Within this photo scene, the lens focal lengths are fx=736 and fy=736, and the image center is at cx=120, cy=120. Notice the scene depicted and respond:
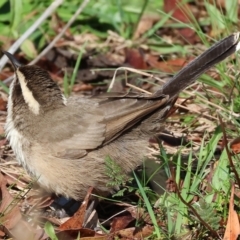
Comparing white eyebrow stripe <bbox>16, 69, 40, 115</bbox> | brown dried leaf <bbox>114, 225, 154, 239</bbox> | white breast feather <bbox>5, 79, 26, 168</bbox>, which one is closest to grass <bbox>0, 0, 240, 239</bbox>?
brown dried leaf <bbox>114, 225, 154, 239</bbox>

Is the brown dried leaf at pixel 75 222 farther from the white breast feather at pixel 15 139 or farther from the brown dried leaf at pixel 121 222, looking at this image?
the white breast feather at pixel 15 139

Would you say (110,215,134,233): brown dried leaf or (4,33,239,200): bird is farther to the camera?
(4,33,239,200): bird

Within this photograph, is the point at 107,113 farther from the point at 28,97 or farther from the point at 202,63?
the point at 202,63

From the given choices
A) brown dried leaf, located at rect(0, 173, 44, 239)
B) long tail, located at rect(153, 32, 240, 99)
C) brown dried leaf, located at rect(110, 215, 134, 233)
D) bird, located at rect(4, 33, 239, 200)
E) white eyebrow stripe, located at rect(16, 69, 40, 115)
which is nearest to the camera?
brown dried leaf, located at rect(0, 173, 44, 239)

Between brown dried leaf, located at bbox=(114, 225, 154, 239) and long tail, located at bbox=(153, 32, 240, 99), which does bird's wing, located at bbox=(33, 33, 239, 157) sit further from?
brown dried leaf, located at bbox=(114, 225, 154, 239)

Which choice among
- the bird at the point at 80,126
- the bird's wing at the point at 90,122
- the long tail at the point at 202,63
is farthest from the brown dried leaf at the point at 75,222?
the long tail at the point at 202,63

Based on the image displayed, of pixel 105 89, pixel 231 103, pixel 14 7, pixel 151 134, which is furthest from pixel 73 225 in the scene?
pixel 14 7
